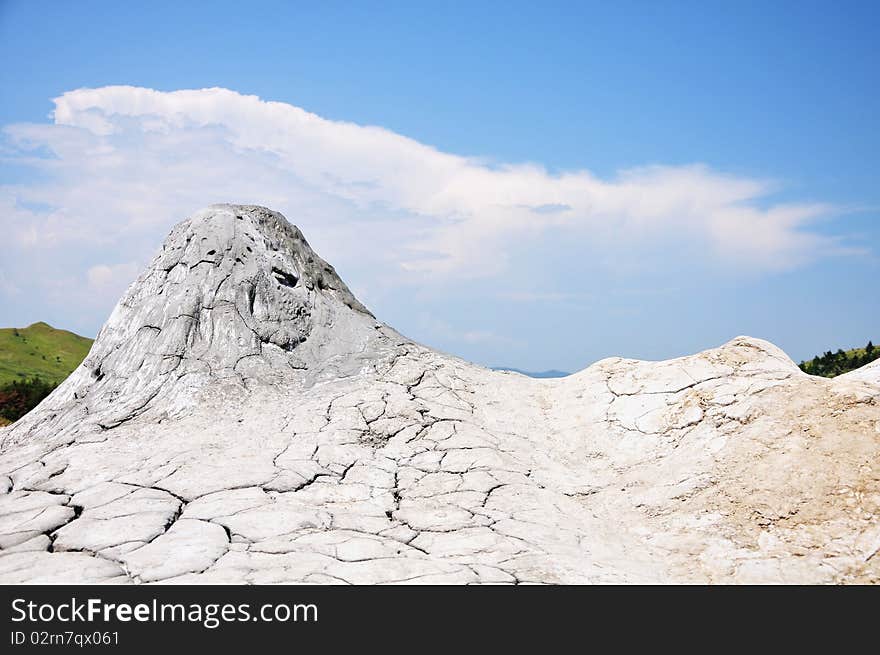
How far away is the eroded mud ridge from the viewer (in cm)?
643

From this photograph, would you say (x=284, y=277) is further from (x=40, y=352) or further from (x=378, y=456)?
(x=40, y=352)

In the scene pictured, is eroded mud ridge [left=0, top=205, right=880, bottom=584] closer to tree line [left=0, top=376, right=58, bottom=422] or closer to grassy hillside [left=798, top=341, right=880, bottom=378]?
tree line [left=0, top=376, right=58, bottom=422]

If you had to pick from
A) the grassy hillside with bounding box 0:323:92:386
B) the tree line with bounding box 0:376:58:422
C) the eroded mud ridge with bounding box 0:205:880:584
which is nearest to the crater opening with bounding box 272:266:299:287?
the eroded mud ridge with bounding box 0:205:880:584

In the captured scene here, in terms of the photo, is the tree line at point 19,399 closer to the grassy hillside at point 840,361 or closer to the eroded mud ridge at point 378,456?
the eroded mud ridge at point 378,456

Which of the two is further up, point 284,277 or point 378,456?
point 284,277

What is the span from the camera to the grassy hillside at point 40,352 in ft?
95.6

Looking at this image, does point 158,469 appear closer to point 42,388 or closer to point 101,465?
point 101,465

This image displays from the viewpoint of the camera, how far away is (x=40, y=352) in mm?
31891

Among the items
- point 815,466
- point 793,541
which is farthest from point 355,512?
point 815,466

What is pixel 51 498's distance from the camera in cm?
773

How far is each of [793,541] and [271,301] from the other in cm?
851

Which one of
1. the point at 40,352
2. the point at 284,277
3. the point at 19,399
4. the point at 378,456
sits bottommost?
the point at 378,456

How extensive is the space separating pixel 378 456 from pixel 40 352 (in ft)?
95.6

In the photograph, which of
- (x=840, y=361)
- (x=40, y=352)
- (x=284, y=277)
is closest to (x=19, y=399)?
(x=284, y=277)
